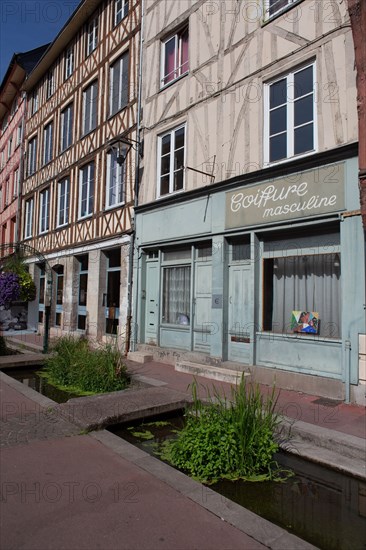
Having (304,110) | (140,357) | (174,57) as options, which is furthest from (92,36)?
(140,357)

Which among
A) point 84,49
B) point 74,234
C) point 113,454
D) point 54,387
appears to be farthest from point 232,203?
point 84,49

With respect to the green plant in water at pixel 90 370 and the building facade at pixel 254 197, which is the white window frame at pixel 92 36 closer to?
the building facade at pixel 254 197

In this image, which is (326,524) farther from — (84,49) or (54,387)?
(84,49)

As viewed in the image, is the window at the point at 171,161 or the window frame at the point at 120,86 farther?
the window frame at the point at 120,86

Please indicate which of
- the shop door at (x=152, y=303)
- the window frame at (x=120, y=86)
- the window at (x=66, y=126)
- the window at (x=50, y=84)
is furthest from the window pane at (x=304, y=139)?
the window at (x=50, y=84)

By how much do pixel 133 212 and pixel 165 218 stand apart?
4.75 feet

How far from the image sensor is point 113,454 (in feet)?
13.0

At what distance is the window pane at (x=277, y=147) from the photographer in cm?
755

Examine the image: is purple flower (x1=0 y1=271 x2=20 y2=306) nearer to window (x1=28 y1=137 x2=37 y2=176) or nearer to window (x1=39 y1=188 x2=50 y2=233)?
window (x1=39 y1=188 x2=50 y2=233)

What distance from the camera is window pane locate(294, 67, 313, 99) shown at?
283 inches

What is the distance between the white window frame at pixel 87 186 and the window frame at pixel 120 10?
4429mm

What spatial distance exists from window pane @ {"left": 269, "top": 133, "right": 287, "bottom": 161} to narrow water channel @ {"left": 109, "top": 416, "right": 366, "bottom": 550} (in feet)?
17.4

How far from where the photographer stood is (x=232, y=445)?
3627 mm

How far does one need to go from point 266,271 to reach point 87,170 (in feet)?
29.1
